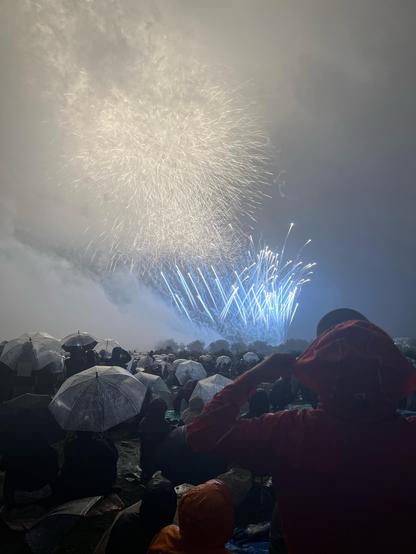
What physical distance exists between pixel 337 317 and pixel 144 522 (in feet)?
8.93

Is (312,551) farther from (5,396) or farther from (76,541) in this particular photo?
(5,396)

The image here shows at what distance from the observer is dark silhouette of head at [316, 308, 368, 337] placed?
2.73 metres

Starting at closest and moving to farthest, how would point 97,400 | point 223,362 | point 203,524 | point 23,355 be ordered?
point 203,524 → point 97,400 → point 23,355 → point 223,362

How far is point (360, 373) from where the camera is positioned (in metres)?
1.84

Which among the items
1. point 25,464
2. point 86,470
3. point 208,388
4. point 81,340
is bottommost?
point 25,464

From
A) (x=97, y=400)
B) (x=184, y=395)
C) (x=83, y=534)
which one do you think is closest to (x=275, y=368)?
(x=83, y=534)

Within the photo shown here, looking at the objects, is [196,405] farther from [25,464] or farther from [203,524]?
[203,524]

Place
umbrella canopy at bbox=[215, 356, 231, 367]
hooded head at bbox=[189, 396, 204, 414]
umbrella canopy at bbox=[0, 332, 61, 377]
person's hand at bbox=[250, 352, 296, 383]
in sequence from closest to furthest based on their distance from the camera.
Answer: person's hand at bbox=[250, 352, 296, 383] < hooded head at bbox=[189, 396, 204, 414] < umbrella canopy at bbox=[0, 332, 61, 377] < umbrella canopy at bbox=[215, 356, 231, 367]

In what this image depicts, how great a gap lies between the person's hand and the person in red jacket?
0.27 ft

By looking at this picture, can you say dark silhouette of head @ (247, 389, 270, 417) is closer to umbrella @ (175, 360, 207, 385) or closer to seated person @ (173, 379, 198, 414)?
seated person @ (173, 379, 198, 414)

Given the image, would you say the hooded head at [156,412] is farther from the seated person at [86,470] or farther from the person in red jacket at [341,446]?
the person in red jacket at [341,446]

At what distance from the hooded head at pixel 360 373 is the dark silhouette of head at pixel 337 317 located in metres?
0.77

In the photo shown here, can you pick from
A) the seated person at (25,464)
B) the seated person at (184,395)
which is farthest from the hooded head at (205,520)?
the seated person at (184,395)

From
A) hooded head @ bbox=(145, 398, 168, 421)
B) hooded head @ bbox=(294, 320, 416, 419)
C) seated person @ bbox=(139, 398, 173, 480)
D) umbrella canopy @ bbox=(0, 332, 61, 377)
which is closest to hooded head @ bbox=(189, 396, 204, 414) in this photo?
seated person @ bbox=(139, 398, 173, 480)
